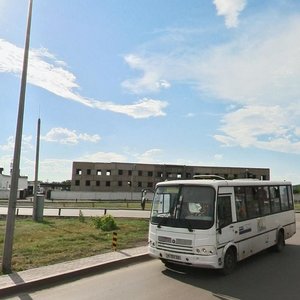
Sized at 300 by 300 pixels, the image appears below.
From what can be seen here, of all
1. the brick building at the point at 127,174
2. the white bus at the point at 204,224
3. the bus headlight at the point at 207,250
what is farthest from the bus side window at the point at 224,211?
the brick building at the point at 127,174

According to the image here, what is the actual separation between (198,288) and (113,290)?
186cm

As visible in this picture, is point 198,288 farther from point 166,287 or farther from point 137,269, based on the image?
point 137,269

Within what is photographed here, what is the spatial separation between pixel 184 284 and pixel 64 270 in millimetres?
3059

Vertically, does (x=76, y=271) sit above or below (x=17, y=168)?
below

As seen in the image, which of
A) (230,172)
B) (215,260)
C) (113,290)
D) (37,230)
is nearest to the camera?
(113,290)

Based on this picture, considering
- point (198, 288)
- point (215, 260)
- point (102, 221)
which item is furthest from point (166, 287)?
point (102, 221)

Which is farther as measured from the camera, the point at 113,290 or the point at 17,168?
the point at 17,168

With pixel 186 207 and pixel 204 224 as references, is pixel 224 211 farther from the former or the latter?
pixel 186 207

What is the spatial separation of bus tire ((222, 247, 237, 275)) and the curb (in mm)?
3043

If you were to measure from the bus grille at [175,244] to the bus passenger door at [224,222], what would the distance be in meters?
0.75

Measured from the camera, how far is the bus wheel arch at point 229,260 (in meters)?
10.5

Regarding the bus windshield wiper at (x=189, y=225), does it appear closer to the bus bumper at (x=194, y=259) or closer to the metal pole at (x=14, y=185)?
the bus bumper at (x=194, y=259)

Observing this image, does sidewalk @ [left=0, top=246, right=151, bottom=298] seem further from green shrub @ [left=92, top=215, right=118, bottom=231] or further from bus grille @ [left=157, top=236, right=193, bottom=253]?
green shrub @ [left=92, top=215, right=118, bottom=231]

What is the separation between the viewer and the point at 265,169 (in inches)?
4658
